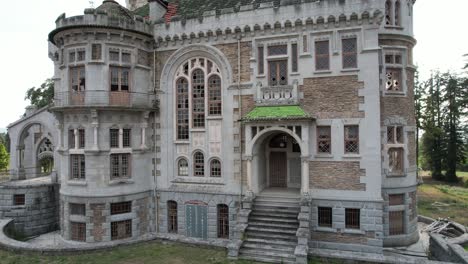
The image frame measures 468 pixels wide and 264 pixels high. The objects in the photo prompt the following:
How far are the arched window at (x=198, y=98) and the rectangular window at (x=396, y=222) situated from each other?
12472 mm

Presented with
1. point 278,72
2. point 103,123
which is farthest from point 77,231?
point 278,72

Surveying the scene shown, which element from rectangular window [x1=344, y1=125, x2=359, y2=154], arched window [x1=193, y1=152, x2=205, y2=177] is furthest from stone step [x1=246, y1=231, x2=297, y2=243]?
rectangular window [x1=344, y1=125, x2=359, y2=154]

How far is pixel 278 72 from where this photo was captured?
62.1 feet

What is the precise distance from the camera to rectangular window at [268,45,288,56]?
61.5ft

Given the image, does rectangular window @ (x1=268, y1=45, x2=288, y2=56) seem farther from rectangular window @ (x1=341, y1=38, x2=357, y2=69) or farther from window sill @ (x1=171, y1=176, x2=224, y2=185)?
window sill @ (x1=171, y1=176, x2=224, y2=185)

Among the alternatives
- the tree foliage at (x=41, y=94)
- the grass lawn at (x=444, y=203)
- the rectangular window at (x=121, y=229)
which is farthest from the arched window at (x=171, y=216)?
the tree foliage at (x=41, y=94)

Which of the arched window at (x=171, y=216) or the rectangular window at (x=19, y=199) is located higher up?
the rectangular window at (x=19, y=199)

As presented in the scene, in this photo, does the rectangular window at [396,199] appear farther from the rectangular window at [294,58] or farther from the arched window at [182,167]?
the arched window at [182,167]

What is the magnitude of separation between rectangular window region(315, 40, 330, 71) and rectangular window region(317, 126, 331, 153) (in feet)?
10.9

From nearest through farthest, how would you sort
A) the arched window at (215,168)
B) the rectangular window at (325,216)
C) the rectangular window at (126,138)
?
the rectangular window at (325,216), the arched window at (215,168), the rectangular window at (126,138)

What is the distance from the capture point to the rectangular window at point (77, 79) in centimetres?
1986

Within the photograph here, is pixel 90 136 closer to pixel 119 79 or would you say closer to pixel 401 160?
pixel 119 79

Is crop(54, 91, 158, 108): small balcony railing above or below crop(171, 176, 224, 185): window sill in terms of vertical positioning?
above

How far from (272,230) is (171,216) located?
7.32 m
